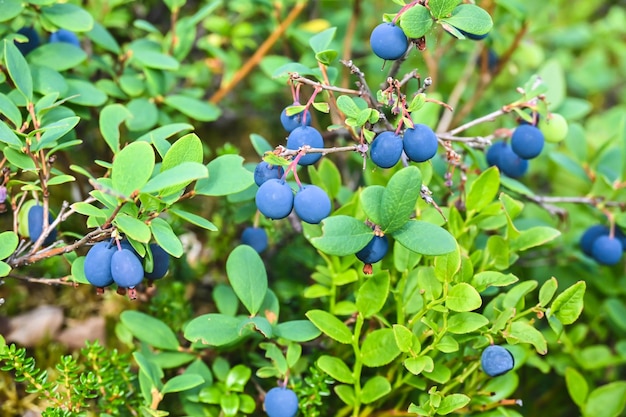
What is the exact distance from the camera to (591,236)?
5.71ft

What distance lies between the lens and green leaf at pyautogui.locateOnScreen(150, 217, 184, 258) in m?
1.11

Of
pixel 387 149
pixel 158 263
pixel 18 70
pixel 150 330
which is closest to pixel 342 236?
pixel 387 149

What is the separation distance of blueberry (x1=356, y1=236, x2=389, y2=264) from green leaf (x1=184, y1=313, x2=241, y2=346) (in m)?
0.29

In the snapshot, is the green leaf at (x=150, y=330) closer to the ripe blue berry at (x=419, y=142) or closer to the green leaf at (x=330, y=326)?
the green leaf at (x=330, y=326)

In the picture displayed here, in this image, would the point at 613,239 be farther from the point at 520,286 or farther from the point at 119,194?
the point at 119,194

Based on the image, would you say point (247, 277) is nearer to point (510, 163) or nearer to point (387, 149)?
point (387, 149)

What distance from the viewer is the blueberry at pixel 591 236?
1732 millimetres

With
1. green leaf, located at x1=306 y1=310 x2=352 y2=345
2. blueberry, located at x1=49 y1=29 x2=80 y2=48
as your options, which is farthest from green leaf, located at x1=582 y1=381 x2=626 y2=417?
blueberry, located at x1=49 y1=29 x2=80 y2=48

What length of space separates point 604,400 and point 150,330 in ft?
3.56

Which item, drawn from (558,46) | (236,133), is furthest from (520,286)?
(558,46)

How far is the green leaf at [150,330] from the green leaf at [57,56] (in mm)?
620

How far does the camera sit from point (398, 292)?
4.45ft

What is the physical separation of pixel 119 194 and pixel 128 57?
3.05ft

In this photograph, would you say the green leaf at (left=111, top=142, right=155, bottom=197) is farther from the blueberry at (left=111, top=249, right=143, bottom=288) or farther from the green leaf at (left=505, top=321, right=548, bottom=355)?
the green leaf at (left=505, top=321, right=548, bottom=355)
